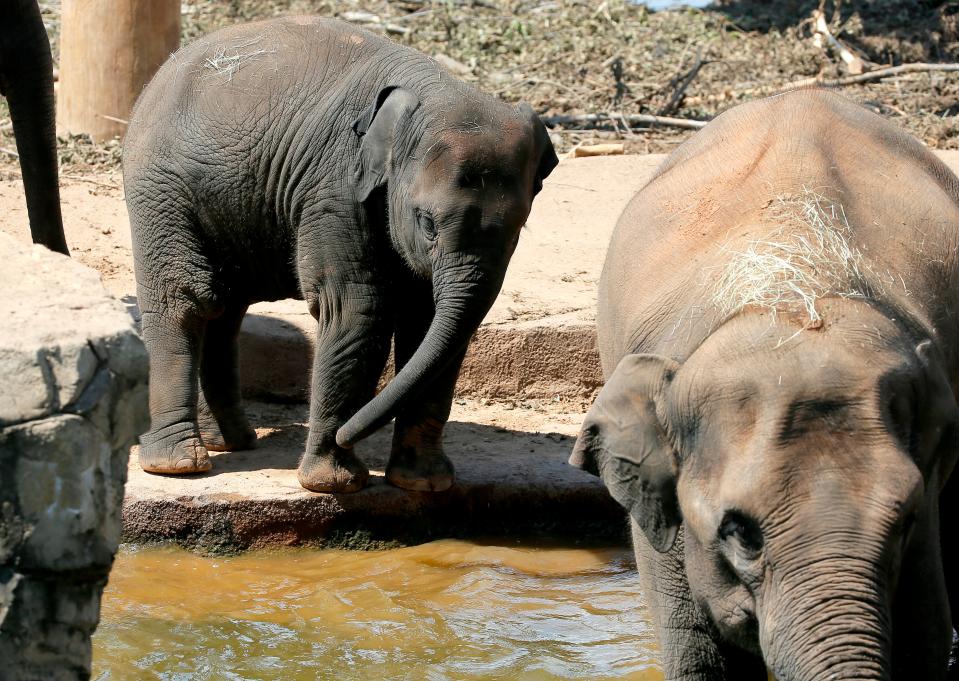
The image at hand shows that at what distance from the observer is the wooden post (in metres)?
10.3

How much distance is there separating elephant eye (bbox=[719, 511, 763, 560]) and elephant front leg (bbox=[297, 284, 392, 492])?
9.65 feet

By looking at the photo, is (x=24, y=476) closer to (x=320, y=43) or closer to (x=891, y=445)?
(x=891, y=445)

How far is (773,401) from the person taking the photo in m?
2.97

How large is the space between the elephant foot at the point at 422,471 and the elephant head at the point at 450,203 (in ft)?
1.92

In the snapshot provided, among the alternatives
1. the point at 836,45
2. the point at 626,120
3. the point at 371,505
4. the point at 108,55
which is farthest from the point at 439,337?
the point at 836,45

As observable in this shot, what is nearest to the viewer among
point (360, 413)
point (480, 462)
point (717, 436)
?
point (717, 436)

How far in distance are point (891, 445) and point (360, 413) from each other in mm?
2865

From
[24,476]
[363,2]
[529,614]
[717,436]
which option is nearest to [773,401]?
[717,436]

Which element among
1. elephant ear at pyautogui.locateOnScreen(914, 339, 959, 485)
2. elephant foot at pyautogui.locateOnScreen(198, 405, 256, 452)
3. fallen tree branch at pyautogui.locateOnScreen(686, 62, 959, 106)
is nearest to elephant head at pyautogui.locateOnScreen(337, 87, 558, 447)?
elephant foot at pyautogui.locateOnScreen(198, 405, 256, 452)

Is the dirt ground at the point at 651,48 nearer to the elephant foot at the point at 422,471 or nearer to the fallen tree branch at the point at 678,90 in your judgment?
the fallen tree branch at the point at 678,90

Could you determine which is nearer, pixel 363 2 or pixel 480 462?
pixel 480 462

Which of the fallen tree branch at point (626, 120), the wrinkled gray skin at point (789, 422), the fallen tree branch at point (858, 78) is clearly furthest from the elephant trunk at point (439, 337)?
the fallen tree branch at point (858, 78)

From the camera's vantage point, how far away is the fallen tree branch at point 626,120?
11.6 meters

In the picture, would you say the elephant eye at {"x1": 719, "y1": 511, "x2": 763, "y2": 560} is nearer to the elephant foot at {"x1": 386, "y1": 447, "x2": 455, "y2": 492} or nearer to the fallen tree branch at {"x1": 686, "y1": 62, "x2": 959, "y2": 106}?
the elephant foot at {"x1": 386, "y1": 447, "x2": 455, "y2": 492}
